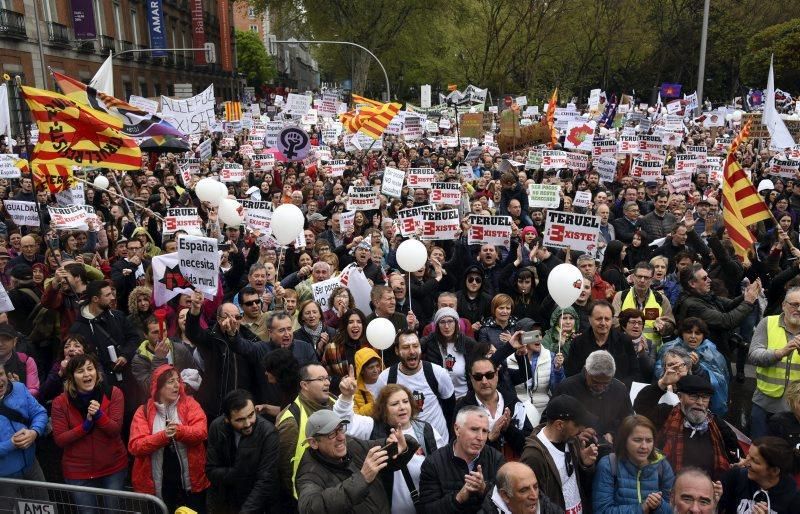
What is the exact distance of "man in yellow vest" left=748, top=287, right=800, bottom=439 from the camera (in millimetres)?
5211

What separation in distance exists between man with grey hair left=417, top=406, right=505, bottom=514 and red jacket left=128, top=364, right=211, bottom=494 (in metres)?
1.71

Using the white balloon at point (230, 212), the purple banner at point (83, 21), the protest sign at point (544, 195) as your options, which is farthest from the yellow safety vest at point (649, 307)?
the purple banner at point (83, 21)

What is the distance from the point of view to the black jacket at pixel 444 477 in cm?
370

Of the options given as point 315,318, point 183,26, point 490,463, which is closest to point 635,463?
point 490,463

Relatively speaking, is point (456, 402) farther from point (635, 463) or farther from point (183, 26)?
point (183, 26)

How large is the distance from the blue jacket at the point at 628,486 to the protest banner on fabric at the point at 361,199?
7.18 meters

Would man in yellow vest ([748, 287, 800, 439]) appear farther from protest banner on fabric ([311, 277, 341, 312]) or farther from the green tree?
the green tree

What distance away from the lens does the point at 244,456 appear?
414 cm

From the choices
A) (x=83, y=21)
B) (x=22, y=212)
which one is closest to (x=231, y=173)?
(x=22, y=212)

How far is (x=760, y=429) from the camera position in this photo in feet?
17.9

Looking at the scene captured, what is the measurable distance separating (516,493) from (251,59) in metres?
87.0

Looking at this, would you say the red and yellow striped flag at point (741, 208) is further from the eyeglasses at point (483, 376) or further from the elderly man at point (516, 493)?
the elderly man at point (516, 493)

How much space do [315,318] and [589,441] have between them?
9.01ft

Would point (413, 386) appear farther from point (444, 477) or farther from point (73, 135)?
point (73, 135)
